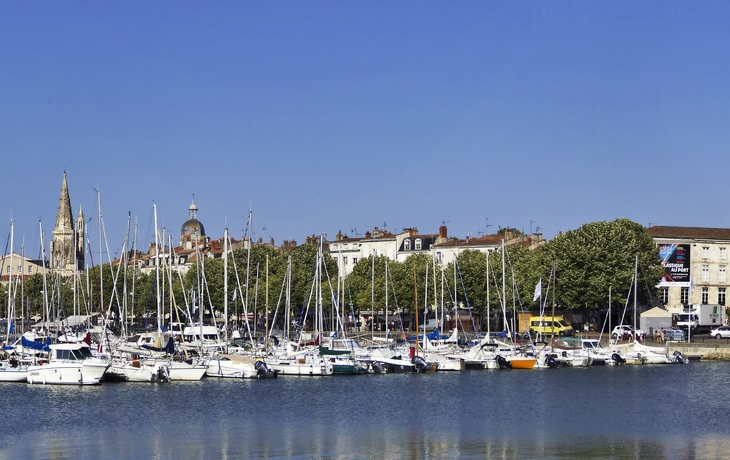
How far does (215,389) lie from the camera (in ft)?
213

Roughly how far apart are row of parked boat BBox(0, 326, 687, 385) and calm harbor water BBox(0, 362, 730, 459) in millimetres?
1066

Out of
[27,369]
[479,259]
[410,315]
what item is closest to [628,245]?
[479,259]

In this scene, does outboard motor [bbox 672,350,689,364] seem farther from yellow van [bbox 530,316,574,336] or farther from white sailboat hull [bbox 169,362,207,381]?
white sailboat hull [bbox 169,362,207,381]

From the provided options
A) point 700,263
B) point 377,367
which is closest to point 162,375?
point 377,367

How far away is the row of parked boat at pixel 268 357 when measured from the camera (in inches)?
2579

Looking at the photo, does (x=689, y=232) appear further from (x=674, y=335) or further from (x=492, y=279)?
(x=674, y=335)

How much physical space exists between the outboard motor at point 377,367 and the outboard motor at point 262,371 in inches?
305

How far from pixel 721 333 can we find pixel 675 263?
662 inches

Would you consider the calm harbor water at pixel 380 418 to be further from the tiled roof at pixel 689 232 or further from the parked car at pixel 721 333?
the tiled roof at pixel 689 232

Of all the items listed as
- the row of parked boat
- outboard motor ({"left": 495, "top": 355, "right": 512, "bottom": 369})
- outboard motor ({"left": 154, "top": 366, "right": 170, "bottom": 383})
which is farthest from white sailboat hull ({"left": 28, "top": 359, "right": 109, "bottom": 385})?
outboard motor ({"left": 495, "top": 355, "right": 512, "bottom": 369})

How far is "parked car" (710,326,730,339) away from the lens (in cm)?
9788

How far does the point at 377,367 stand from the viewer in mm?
75188

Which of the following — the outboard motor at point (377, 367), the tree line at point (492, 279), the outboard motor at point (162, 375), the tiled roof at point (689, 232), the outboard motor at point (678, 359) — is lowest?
the outboard motor at point (678, 359)

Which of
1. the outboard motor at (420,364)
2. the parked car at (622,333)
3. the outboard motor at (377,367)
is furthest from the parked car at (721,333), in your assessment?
the outboard motor at (377,367)
